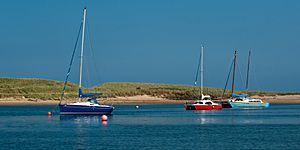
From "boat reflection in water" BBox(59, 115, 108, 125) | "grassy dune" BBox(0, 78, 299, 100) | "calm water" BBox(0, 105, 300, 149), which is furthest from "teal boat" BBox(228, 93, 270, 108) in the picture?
"calm water" BBox(0, 105, 300, 149)

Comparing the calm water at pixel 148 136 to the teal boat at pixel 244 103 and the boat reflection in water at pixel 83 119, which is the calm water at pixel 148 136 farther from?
the teal boat at pixel 244 103

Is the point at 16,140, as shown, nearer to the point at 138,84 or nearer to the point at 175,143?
the point at 175,143

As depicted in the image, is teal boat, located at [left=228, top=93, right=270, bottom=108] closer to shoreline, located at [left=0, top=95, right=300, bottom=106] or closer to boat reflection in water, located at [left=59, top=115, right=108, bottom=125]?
shoreline, located at [left=0, top=95, right=300, bottom=106]

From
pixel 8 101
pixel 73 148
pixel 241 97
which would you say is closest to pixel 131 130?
pixel 73 148

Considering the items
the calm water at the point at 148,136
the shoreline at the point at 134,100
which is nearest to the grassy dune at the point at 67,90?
the shoreline at the point at 134,100

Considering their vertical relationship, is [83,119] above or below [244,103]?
below

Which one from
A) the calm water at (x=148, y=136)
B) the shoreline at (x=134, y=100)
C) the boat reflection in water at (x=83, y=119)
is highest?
the shoreline at (x=134, y=100)

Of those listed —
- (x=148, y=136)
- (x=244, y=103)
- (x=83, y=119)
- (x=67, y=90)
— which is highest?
(x=67, y=90)

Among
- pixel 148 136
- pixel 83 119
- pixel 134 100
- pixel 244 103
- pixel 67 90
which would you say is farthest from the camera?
pixel 67 90

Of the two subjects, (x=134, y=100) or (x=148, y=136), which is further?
(x=134, y=100)

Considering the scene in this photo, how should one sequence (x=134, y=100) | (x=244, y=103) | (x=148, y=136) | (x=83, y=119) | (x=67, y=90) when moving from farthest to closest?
(x=67, y=90) < (x=134, y=100) < (x=244, y=103) < (x=83, y=119) < (x=148, y=136)

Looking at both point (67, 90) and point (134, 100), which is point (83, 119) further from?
point (67, 90)

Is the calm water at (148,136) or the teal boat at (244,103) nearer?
the calm water at (148,136)

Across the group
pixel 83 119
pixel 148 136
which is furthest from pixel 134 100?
pixel 148 136
